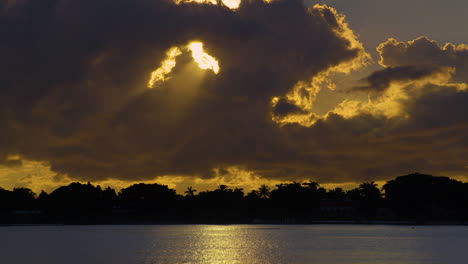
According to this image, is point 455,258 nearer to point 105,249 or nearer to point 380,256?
point 380,256

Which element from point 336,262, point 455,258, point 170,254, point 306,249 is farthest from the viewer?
point 306,249

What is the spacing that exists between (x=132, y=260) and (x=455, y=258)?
136 ft

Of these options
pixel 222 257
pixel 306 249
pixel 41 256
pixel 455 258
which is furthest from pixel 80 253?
pixel 455 258

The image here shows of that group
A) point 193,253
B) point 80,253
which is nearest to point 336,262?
point 193,253

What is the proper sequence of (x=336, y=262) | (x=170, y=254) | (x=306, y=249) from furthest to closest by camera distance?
(x=306, y=249) < (x=170, y=254) < (x=336, y=262)

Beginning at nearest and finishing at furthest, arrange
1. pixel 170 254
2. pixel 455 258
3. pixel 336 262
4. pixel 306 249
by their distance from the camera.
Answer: pixel 336 262, pixel 455 258, pixel 170 254, pixel 306 249

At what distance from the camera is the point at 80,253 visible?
99.3 m

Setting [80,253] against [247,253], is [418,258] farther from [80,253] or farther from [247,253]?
[80,253]

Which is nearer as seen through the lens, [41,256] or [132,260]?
[132,260]

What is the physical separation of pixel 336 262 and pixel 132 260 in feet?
82.3

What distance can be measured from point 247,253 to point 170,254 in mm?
11911

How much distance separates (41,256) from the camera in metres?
93.1

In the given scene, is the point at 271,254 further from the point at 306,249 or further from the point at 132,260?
the point at 132,260

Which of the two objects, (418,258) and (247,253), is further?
(247,253)
